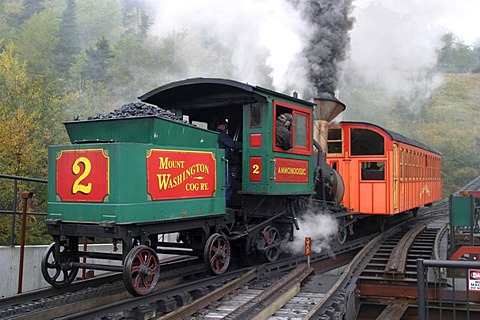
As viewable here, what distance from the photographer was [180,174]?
5.57m

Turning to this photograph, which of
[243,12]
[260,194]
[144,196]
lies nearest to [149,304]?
[144,196]

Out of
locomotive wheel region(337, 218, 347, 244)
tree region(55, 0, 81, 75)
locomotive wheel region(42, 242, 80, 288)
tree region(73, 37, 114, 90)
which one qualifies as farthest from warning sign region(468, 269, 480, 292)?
tree region(55, 0, 81, 75)

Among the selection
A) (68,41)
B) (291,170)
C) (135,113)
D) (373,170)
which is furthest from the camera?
(68,41)

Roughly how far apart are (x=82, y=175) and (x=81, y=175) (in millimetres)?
15

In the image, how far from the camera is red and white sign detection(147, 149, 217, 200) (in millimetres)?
5211

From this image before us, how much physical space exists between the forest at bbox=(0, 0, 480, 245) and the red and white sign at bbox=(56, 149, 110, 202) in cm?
1330

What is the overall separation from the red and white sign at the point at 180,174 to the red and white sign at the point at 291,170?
1.36m

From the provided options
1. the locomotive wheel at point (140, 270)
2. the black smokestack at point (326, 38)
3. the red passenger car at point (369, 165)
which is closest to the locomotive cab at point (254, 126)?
the locomotive wheel at point (140, 270)

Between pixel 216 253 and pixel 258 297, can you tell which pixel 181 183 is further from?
pixel 258 297

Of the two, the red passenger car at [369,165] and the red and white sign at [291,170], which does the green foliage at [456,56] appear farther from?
the red and white sign at [291,170]

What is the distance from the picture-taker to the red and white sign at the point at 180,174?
5.21 m

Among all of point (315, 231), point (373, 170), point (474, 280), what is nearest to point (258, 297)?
point (474, 280)

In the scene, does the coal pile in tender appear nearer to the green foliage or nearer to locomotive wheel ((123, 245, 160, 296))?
locomotive wheel ((123, 245, 160, 296))

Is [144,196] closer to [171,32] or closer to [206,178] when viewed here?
[206,178]
